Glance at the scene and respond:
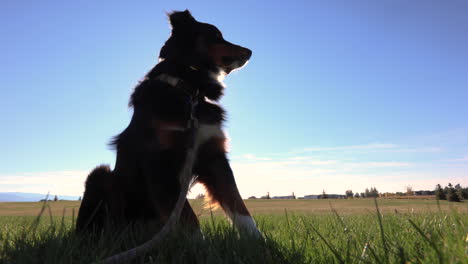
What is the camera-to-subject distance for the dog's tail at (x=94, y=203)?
106 inches

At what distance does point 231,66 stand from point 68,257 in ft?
9.63

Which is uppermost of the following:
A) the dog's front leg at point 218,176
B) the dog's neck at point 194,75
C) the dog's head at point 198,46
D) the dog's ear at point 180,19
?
the dog's ear at point 180,19

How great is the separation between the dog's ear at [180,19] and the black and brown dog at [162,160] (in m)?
0.72

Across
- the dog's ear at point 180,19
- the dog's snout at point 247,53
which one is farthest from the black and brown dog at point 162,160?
the dog's snout at point 247,53

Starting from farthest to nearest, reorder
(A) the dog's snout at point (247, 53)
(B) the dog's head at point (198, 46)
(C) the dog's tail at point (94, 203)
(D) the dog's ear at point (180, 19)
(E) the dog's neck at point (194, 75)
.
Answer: (A) the dog's snout at point (247, 53) < (D) the dog's ear at point (180, 19) < (B) the dog's head at point (198, 46) < (E) the dog's neck at point (194, 75) < (C) the dog's tail at point (94, 203)

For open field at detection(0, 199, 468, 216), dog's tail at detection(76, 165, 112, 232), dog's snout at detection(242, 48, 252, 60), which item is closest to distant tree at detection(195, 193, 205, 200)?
open field at detection(0, 199, 468, 216)

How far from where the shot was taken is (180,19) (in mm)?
3672

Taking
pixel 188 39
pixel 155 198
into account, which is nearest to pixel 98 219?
pixel 155 198

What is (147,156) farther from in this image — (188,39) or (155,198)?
(188,39)

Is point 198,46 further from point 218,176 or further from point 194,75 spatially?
point 218,176

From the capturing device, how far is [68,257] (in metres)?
1.68

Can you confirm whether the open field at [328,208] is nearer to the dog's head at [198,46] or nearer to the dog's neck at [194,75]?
the dog's neck at [194,75]

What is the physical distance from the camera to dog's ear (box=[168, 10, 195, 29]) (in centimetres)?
366

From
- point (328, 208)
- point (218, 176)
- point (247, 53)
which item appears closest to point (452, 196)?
point (328, 208)
